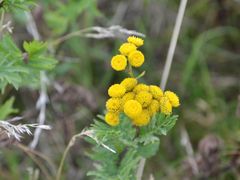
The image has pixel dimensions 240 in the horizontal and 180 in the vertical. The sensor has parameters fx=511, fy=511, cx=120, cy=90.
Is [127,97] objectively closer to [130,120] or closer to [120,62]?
[120,62]

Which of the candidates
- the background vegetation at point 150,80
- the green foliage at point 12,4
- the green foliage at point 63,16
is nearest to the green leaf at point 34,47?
the green foliage at point 12,4

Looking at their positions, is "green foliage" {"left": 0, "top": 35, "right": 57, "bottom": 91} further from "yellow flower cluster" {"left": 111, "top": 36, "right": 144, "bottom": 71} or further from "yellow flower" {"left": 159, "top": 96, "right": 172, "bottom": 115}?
"yellow flower" {"left": 159, "top": 96, "right": 172, "bottom": 115}

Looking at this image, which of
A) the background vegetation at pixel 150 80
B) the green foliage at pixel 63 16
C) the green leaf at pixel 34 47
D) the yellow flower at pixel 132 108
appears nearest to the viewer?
the yellow flower at pixel 132 108

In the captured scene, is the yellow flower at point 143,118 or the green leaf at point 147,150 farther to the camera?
the green leaf at point 147,150

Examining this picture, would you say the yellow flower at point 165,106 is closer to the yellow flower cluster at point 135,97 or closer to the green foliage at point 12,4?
the yellow flower cluster at point 135,97

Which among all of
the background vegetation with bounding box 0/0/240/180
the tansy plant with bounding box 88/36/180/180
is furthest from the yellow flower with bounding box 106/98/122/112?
the background vegetation with bounding box 0/0/240/180

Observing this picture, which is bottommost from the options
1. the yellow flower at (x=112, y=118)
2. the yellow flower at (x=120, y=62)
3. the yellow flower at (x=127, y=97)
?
the yellow flower at (x=112, y=118)

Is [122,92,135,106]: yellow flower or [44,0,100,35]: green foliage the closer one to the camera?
[122,92,135,106]: yellow flower

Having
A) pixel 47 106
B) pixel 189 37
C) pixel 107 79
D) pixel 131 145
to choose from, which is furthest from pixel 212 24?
pixel 131 145
